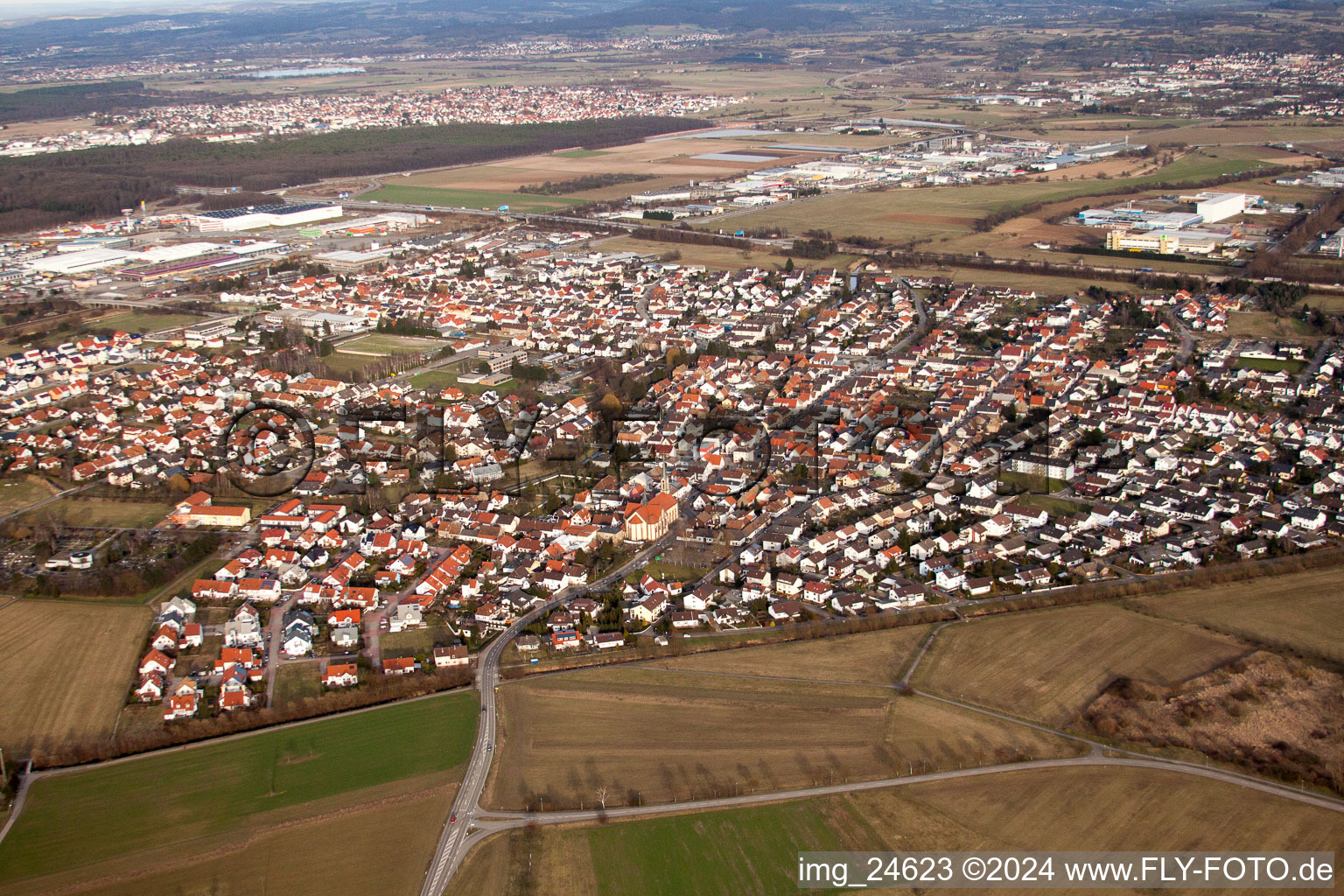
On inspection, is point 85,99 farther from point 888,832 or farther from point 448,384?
point 888,832

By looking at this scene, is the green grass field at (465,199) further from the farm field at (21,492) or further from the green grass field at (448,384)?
the farm field at (21,492)

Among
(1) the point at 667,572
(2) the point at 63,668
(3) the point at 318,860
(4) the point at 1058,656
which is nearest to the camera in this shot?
(3) the point at 318,860

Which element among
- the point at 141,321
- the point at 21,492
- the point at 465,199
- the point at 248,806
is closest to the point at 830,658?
the point at 248,806

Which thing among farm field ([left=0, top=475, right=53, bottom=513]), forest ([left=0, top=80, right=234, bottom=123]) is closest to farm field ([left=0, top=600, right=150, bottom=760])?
farm field ([left=0, top=475, right=53, bottom=513])

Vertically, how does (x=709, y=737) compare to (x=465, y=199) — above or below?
below

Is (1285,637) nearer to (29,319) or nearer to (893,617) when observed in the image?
(893,617)

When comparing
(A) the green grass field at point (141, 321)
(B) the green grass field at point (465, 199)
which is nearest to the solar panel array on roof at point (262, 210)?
(B) the green grass field at point (465, 199)
